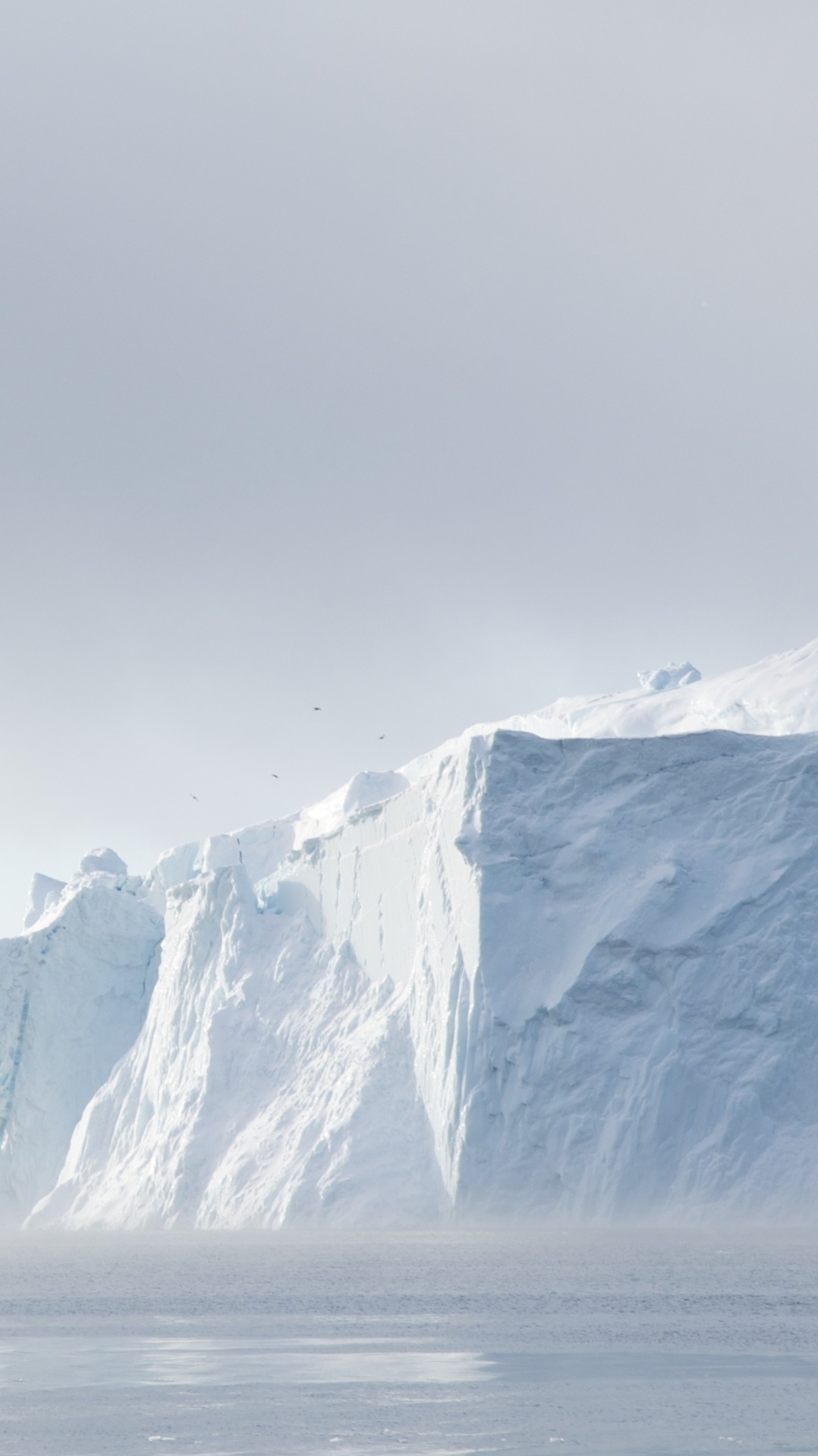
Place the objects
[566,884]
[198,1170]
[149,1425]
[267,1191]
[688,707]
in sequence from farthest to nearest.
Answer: [688,707]
[198,1170]
[267,1191]
[566,884]
[149,1425]

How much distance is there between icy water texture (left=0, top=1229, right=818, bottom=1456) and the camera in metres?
16.9

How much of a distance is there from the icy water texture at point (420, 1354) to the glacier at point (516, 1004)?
585 cm

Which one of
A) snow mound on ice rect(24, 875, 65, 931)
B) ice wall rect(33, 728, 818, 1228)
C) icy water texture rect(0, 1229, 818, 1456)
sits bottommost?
icy water texture rect(0, 1229, 818, 1456)

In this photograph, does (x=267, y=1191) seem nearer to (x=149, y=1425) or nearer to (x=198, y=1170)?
(x=198, y=1170)

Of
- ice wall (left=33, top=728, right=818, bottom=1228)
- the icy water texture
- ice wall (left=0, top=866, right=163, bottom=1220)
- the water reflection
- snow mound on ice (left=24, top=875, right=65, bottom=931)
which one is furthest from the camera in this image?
snow mound on ice (left=24, top=875, right=65, bottom=931)

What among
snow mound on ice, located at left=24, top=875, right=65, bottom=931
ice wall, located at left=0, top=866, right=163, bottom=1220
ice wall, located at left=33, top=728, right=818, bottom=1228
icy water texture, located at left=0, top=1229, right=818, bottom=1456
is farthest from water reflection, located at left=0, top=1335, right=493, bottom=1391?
snow mound on ice, located at left=24, top=875, right=65, bottom=931

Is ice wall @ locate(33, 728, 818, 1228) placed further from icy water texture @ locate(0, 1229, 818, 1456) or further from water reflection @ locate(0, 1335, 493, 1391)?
water reflection @ locate(0, 1335, 493, 1391)

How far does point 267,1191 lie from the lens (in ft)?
182

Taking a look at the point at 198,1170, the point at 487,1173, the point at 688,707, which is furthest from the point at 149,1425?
the point at 688,707

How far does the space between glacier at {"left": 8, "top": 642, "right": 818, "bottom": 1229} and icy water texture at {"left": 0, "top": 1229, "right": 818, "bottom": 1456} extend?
19.2 ft

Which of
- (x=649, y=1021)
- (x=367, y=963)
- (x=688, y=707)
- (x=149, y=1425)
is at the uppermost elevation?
(x=688, y=707)

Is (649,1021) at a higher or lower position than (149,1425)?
higher

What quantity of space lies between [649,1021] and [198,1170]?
1793 centimetres

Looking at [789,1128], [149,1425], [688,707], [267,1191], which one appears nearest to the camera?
[149,1425]
